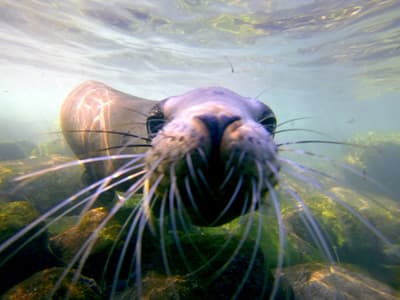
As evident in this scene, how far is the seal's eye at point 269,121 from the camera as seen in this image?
242cm

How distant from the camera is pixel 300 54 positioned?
66.7ft

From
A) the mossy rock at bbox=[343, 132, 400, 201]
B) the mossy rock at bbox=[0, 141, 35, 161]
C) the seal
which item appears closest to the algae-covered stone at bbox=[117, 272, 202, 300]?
the seal

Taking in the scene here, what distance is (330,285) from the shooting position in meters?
3.49

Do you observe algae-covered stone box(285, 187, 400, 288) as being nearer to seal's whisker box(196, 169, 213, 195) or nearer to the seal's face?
the seal's face

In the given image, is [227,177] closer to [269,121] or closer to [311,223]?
[311,223]

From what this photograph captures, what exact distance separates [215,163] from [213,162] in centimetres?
1

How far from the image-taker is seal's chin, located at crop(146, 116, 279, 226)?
1.55 m

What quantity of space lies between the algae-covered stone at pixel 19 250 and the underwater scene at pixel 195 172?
14 mm

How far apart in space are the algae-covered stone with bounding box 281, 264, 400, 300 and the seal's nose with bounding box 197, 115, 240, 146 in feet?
8.29

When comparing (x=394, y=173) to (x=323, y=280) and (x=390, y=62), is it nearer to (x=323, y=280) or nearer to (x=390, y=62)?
(x=390, y=62)

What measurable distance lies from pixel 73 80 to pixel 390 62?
34162 mm

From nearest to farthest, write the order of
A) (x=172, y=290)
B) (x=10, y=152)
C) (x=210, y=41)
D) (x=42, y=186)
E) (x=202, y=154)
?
(x=202, y=154) < (x=172, y=290) < (x=42, y=186) < (x=10, y=152) < (x=210, y=41)

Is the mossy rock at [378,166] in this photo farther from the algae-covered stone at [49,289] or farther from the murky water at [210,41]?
the algae-covered stone at [49,289]

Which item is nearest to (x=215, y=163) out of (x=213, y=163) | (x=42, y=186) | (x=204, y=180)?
(x=213, y=163)
